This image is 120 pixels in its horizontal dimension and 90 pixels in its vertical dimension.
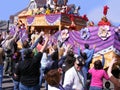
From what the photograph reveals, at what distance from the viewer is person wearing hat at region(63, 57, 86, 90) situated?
281 inches

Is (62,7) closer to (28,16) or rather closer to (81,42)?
(28,16)

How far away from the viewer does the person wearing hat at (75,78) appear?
23.5 ft

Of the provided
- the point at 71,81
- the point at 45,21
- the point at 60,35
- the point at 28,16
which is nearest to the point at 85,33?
the point at 60,35

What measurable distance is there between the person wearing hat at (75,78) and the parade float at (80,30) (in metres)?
8.99

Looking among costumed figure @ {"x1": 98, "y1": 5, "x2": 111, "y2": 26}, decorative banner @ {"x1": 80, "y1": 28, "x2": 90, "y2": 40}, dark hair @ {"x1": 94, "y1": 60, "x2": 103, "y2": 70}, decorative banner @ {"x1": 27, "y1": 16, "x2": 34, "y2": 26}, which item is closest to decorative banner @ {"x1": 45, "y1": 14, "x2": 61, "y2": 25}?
decorative banner @ {"x1": 27, "y1": 16, "x2": 34, "y2": 26}

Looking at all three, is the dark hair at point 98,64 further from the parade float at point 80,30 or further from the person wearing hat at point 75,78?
the parade float at point 80,30

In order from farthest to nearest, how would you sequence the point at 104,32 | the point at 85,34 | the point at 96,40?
the point at 85,34, the point at 96,40, the point at 104,32

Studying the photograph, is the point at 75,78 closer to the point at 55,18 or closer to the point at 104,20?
the point at 104,20

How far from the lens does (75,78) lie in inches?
283

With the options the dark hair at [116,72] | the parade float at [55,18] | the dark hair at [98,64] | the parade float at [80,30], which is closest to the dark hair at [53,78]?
the dark hair at [116,72]

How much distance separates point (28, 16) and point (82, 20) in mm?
3603

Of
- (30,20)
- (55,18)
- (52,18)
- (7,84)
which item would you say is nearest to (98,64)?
(7,84)

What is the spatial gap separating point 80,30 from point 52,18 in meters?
5.19

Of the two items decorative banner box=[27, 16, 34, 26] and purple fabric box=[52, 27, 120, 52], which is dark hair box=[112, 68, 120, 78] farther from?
decorative banner box=[27, 16, 34, 26]
